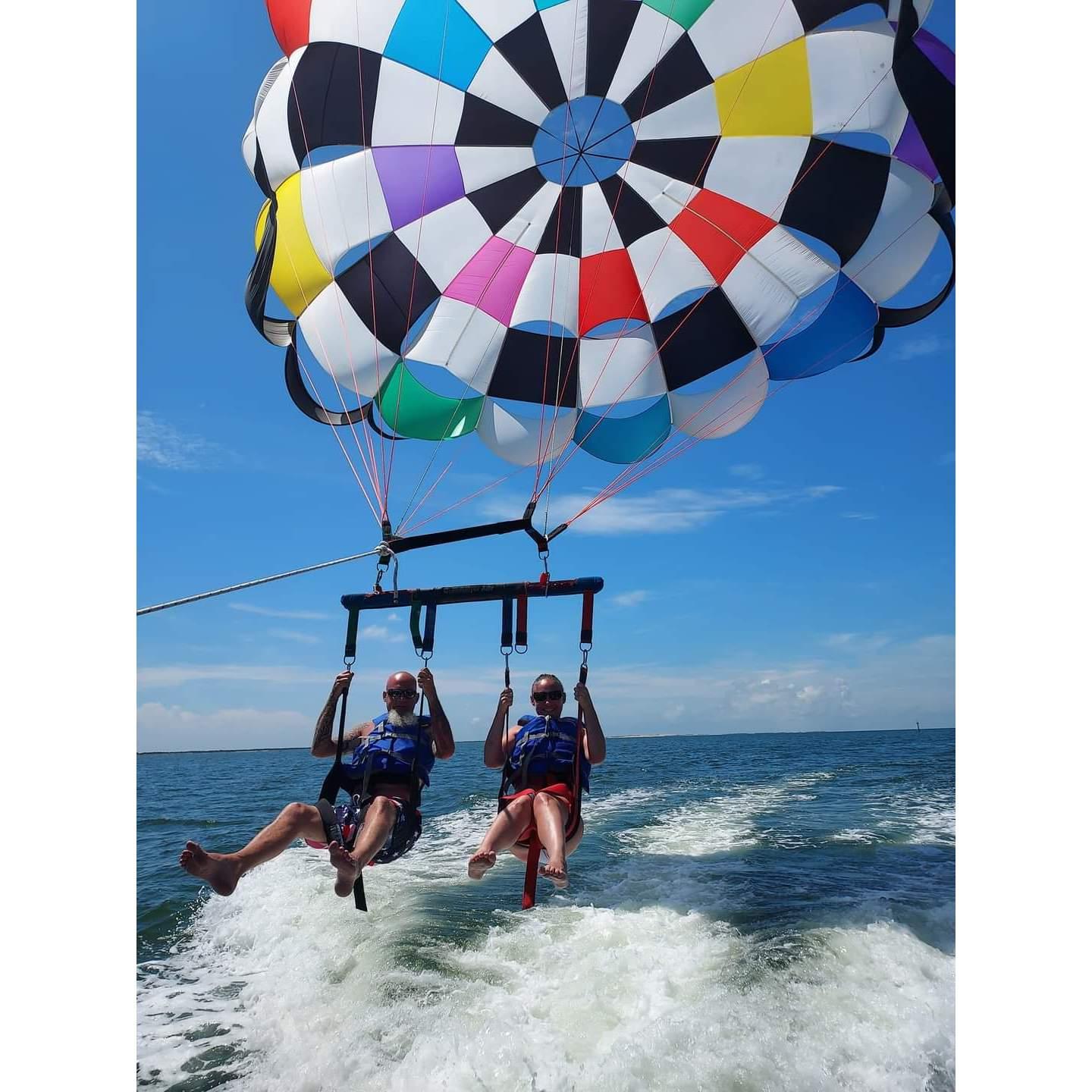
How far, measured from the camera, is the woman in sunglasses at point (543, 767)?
11.3ft

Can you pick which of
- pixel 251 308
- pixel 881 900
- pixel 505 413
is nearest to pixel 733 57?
pixel 505 413

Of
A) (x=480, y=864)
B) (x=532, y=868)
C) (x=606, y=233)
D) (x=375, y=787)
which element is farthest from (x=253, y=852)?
(x=606, y=233)

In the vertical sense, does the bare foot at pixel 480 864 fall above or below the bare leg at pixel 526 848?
above

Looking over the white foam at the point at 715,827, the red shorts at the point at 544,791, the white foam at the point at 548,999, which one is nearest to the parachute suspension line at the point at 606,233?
the red shorts at the point at 544,791

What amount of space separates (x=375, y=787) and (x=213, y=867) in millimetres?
1044

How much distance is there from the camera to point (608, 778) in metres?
15.6

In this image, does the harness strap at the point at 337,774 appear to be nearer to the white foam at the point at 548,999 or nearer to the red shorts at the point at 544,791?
the red shorts at the point at 544,791

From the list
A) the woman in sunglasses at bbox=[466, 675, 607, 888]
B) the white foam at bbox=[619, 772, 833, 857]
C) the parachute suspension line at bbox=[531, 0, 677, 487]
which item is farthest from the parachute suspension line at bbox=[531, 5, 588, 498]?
the white foam at bbox=[619, 772, 833, 857]

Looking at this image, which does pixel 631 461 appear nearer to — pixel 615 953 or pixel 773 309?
pixel 773 309

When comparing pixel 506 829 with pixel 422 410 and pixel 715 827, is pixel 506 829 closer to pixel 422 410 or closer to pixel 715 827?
pixel 422 410

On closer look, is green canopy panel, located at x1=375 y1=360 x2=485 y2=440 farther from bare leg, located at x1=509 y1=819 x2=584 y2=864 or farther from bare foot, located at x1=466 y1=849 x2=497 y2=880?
bare foot, located at x1=466 y1=849 x2=497 y2=880

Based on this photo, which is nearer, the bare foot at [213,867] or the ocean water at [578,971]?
the bare foot at [213,867]

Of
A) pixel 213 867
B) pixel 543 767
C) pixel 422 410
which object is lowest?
pixel 213 867

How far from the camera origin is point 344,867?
3111 mm
